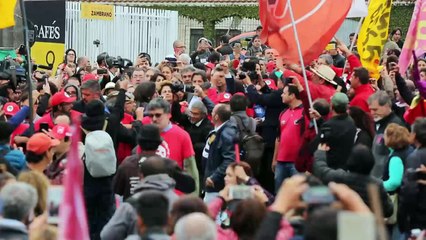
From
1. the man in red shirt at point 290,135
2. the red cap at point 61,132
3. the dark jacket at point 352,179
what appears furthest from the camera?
the man in red shirt at point 290,135

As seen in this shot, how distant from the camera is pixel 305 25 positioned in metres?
14.3

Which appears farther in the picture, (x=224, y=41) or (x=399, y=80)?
(x=224, y=41)

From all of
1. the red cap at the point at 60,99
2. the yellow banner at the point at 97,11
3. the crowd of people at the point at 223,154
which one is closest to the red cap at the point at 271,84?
the crowd of people at the point at 223,154

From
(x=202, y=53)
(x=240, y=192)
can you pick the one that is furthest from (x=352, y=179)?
(x=202, y=53)

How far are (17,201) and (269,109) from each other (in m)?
8.12

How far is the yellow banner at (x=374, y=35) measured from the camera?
1656 centimetres

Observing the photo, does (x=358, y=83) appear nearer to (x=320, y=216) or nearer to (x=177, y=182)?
(x=177, y=182)

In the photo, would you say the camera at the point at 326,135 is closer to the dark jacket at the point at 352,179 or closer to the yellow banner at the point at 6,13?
the dark jacket at the point at 352,179

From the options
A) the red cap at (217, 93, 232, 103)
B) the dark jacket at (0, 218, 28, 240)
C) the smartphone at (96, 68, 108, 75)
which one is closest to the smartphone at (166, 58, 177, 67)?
the smartphone at (96, 68, 108, 75)

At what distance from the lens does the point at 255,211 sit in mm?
7730

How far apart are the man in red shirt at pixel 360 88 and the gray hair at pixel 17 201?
6.81m

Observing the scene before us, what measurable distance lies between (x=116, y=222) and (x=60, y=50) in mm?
13152

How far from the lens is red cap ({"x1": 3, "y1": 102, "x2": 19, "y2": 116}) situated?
47.2 feet

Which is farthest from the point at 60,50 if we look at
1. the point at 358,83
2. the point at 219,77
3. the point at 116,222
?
the point at 116,222
